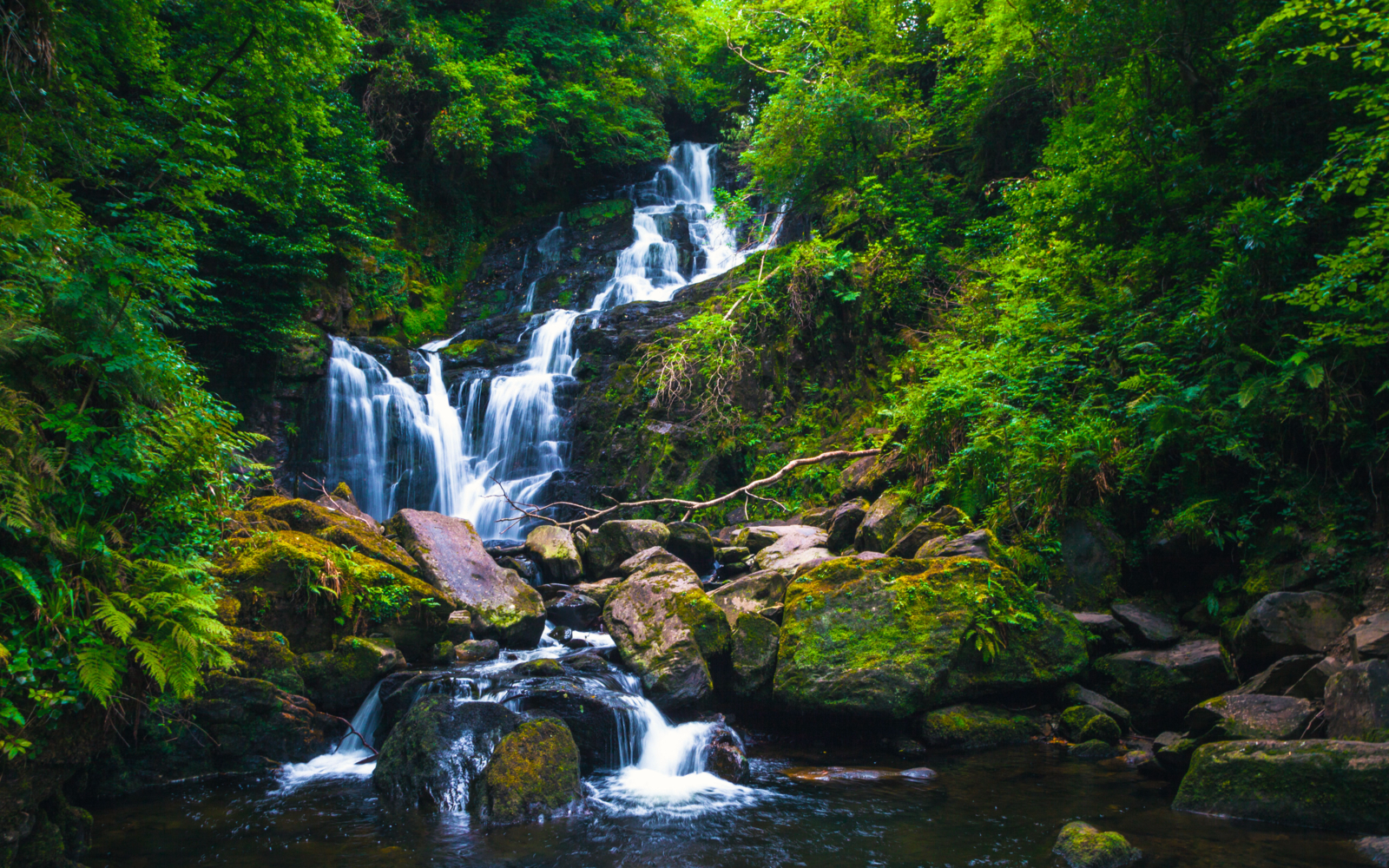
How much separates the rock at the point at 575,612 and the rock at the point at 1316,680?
7.10 m

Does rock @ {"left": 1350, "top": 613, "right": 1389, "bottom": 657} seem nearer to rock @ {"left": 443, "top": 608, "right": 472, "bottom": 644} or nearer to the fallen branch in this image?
the fallen branch

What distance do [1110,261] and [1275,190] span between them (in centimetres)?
196

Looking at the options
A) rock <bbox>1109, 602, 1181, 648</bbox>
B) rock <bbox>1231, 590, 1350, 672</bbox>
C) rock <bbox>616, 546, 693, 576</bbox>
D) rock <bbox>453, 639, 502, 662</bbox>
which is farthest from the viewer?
rock <bbox>616, 546, 693, 576</bbox>

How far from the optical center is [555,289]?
2112 centimetres

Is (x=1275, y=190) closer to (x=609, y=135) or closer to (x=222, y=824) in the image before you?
(x=222, y=824)

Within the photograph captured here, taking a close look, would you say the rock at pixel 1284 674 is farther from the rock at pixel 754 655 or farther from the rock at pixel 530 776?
the rock at pixel 530 776

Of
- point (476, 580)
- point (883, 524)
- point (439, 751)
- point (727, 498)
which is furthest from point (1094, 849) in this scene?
point (727, 498)

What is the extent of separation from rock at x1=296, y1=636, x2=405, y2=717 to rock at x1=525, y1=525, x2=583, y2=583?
3.79m

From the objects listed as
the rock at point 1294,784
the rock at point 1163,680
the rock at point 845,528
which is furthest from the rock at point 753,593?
the rock at point 1294,784

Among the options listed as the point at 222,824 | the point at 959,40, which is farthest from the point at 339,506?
the point at 959,40

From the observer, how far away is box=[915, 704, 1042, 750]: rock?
20.4ft

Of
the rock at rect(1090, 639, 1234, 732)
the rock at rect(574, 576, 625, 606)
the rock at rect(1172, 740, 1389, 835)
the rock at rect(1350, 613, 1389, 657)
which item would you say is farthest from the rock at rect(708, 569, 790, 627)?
the rock at rect(1350, 613, 1389, 657)

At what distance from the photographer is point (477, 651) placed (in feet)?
25.9

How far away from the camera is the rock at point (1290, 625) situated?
545 cm
